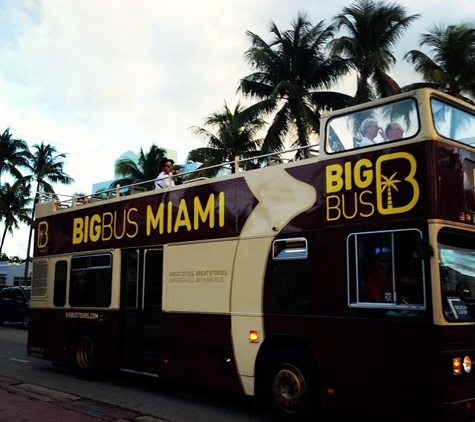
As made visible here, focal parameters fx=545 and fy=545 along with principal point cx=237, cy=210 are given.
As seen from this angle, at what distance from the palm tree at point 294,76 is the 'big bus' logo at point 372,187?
1916 cm

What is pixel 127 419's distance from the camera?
6848mm

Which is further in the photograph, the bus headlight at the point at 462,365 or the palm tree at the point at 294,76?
the palm tree at the point at 294,76

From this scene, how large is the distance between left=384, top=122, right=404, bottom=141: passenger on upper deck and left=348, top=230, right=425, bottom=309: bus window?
1038 millimetres

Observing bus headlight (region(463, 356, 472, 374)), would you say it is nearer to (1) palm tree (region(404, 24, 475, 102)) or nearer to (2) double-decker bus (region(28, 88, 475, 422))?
(2) double-decker bus (region(28, 88, 475, 422))

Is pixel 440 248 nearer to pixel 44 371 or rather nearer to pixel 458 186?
pixel 458 186

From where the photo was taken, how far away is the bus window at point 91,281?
32.1ft

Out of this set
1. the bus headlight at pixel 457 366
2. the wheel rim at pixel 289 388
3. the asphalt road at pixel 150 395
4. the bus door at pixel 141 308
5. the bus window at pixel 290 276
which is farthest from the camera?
the bus door at pixel 141 308

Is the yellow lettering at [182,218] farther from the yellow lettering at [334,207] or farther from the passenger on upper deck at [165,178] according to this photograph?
the yellow lettering at [334,207]

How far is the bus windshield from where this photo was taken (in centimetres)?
535

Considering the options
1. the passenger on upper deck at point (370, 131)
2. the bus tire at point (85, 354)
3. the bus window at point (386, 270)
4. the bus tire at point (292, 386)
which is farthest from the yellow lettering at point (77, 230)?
the passenger on upper deck at point (370, 131)

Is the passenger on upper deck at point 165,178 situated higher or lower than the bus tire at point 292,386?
higher

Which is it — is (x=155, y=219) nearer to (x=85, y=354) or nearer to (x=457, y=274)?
(x=85, y=354)

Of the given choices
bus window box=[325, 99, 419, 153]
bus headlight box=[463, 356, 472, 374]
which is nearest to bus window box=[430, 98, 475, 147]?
bus window box=[325, 99, 419, 153]

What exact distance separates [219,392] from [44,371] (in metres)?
4.33
